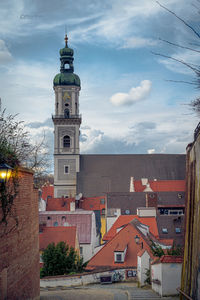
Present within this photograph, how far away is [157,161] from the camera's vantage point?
224ft

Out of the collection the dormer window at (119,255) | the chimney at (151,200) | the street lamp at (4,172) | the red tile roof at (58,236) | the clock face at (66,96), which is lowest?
the dormer window at (119,255)

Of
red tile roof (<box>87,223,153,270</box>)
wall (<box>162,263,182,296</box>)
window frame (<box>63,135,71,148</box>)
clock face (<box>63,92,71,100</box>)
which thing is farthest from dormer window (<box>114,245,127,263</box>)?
clock face (<box>63,92,71,100</box>)

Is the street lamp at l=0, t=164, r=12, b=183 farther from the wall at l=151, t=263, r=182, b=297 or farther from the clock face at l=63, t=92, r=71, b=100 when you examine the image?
the clock face at l=63, t=92, r=71, b=100

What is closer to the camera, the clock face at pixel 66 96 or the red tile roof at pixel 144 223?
the red tile roof at pixel 144 223

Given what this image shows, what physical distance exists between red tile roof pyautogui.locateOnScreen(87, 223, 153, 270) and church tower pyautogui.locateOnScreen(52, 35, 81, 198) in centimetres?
3349

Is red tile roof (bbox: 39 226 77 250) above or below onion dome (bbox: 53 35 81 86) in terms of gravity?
below

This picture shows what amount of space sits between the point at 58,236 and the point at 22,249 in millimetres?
21782

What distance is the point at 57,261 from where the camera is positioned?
24.5 m

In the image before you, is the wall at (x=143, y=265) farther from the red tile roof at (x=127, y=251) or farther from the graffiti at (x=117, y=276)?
the red tile roof at (x=127, y=251)

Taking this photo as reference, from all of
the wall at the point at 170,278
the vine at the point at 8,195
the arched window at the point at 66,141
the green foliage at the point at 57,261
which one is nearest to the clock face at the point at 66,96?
the arched window at the point at 66,141

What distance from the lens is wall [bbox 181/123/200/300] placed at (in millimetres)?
7973

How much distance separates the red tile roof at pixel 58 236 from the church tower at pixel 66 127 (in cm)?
3034

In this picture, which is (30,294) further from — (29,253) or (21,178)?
(21,178)

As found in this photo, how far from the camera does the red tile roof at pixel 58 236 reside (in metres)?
31.5
